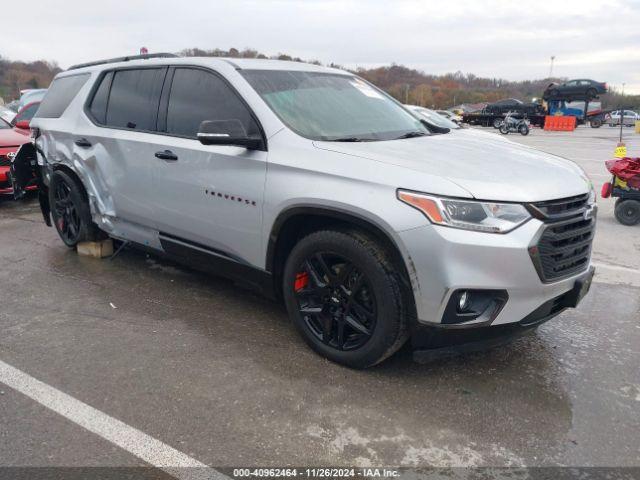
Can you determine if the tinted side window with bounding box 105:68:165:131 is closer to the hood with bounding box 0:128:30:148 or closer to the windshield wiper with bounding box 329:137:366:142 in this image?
the windshield wiper with bounding box 329:137:366:142

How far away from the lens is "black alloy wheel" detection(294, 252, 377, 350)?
9.62 feet

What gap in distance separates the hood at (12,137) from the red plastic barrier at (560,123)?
31740 millimetres

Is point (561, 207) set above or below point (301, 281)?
above

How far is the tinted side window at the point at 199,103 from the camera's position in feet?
11.4

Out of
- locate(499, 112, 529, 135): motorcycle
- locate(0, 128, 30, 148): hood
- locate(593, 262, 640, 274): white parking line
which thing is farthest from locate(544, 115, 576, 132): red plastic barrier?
locate(0, 128, 30, 148): hood

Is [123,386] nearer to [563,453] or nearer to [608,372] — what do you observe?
[563,453]

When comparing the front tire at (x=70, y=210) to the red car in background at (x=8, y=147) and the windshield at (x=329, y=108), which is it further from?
the red car in background at (x=8, y=147)

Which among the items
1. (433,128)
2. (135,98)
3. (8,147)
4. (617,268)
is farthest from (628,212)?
(8,147)

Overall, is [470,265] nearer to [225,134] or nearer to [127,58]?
[225,134]

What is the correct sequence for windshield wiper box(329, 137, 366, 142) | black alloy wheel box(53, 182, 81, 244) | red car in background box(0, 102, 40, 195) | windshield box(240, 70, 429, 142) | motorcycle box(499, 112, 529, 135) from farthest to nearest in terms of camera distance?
motorcycle box(499, 112, 529, 135)
red car in background box(0, 102, 40, 195)
black alloy wheel box(53, 182, 81, 244)
windshield box(240, 70, 429, 142)
windshield wiper box(329, 137, 366, 142)

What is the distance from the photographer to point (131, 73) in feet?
14.5

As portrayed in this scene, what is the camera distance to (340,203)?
2.81 metres

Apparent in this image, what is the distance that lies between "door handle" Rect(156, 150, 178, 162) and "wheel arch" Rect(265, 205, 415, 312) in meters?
1.07

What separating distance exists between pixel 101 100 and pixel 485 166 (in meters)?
3.50
